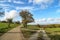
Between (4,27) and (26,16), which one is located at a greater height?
(26,16)

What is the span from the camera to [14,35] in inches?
76.1

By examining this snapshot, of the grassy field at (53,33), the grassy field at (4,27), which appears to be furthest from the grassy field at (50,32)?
the grassy field at (4,27)

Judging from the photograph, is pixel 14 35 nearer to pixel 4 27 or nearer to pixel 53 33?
pixel 4 27

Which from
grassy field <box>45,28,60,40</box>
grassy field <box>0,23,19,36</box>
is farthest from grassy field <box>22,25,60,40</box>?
grassy field <box>0,23,19,36</box>

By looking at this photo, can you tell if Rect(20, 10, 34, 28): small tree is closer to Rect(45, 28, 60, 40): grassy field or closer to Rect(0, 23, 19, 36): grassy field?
Rect(0, 23, 19, 36): grassy field

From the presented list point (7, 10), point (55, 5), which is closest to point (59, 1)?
point (55, 5)

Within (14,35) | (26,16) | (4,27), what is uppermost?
(26,16)

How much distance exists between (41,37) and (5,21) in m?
0.53

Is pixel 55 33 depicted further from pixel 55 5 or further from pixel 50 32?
pixel 55 5

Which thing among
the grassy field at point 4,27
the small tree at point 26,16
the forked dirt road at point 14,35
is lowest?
the forked dirt road at point 14,35

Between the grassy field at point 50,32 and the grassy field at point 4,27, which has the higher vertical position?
the grassy field at point 4,27

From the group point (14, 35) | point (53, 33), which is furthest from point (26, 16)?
point (53, 33)

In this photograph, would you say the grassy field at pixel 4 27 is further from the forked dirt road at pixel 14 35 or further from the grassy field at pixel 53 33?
the grassy field at pixel 53 33

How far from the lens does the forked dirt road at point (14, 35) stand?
1915 mm
